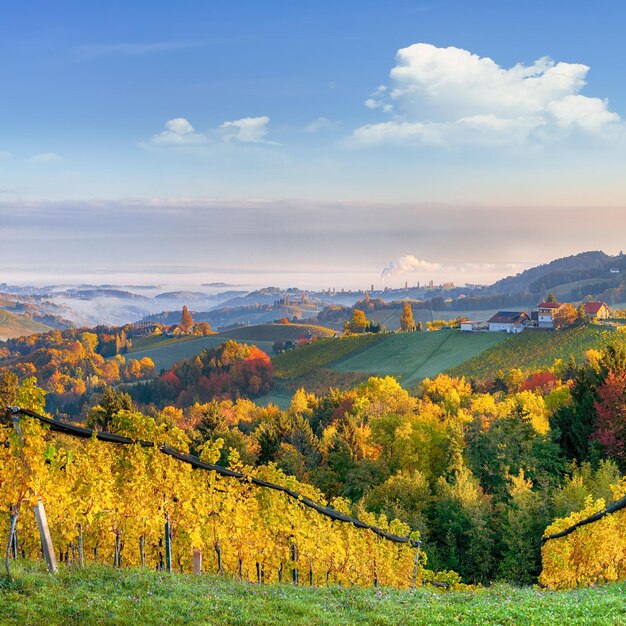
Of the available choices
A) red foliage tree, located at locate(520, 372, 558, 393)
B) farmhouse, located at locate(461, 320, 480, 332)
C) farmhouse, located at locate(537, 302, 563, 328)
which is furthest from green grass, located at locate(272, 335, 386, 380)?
red foliage tree, located at locate(520, 372, 558, 393)

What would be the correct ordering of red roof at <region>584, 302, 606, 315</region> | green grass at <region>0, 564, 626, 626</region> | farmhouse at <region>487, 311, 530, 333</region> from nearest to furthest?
green grass at <region>0, 564, 626, 626</region> → red roof at <region>584, 302, 606, 315</region> → farmhouse at <region>487, 311, 530, 333</region>

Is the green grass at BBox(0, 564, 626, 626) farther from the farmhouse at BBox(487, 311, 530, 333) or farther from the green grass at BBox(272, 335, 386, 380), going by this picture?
the farmhouse at BBox(487, 311, 530, 333)

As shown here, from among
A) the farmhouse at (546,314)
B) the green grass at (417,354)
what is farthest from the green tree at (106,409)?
the farmhouse at (546,314)

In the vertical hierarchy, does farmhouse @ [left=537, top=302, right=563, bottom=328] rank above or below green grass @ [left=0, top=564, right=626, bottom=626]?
above

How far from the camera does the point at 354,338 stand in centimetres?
19562

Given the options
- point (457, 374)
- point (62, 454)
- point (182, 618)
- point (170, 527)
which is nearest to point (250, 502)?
point (170, 527)

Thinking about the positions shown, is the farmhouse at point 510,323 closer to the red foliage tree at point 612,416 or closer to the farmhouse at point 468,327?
the farmhouse at point 468,327

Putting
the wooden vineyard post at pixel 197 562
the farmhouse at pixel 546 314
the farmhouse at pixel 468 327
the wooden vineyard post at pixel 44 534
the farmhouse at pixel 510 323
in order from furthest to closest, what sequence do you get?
the farmhouse at pixel 468 327, the farmhouse at pixel 510 323, the farmhouse at pixel 546 314, the wooden vineyard post at pixel 197 562, the wooden vineyard post at pixel 44 534

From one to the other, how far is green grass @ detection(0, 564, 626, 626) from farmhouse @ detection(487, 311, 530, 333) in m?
161

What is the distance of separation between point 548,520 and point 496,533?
4.45 meters

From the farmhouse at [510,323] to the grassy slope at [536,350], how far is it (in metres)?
14.7

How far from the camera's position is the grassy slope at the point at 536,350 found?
12719 cm

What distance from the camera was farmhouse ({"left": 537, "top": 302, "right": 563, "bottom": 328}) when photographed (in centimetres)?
16195

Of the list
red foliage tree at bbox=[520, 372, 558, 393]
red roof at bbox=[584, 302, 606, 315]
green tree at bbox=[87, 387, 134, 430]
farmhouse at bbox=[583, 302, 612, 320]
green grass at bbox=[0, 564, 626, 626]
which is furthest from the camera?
red roof at bbox=[584, 302, 606, 315]
